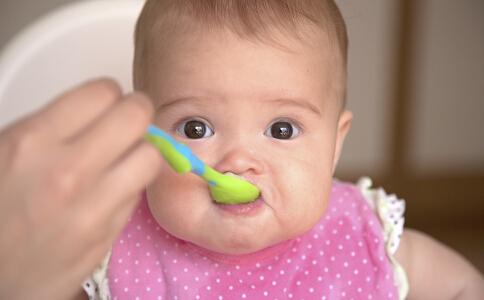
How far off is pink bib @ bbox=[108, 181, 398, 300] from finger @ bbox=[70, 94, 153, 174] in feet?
1.18

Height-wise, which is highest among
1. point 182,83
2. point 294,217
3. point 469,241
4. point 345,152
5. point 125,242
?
point 182,83

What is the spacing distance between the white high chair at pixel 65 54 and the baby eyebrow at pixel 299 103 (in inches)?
14.8

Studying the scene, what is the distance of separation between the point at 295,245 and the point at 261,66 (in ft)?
0.82

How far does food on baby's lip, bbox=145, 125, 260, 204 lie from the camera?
2.05 ft

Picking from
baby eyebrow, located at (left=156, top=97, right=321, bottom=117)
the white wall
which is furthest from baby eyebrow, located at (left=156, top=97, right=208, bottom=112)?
the white wall

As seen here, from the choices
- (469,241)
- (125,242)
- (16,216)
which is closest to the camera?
(16,216)

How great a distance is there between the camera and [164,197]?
0.78m

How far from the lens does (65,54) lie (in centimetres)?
110

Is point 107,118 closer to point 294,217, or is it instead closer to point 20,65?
point 294,217

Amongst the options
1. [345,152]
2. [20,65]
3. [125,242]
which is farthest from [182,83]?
[345,152]

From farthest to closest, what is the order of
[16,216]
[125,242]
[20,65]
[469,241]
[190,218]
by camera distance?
1. [469,241]
2. [20,65]
3. [125,242]
4. [190,218]
5. [16,216]

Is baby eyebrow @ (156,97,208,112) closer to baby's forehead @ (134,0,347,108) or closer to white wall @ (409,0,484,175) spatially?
baby's forehead @ (134,0,347,108)

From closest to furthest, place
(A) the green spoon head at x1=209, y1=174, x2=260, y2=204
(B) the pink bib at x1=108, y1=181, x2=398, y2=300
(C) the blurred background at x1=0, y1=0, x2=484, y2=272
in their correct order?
(A) the green spoon head at x1=209, y1=174, x2=260, y2=204 < (B) the pink bib at x1=108, y1=181, x2=398, y2=300 < (C) the blurred background at x1=0, y1=0, x2=484, y2=272

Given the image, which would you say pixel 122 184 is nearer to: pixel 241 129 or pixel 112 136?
pixel 112 136
